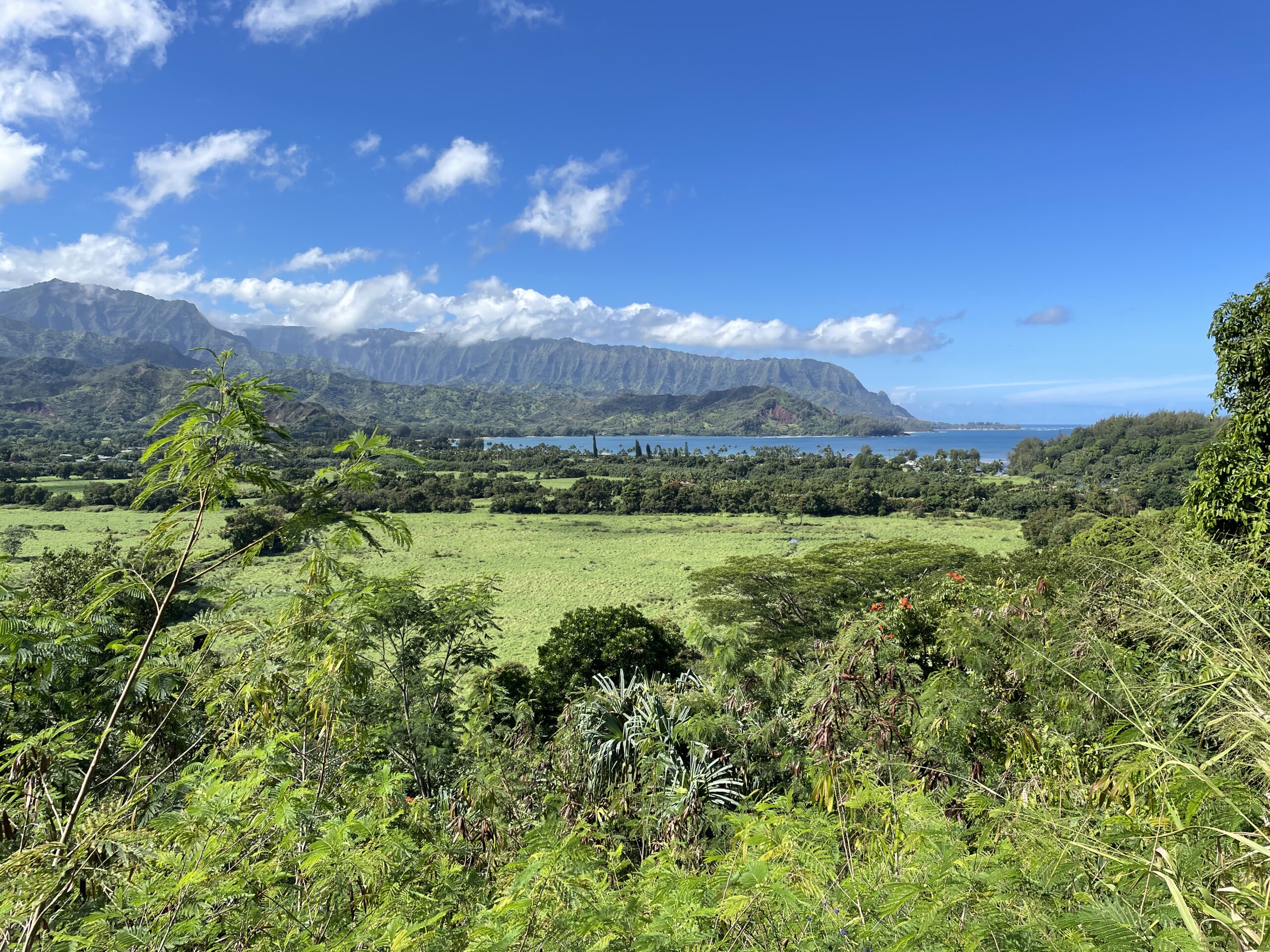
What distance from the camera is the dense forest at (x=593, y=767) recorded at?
159 centimetres

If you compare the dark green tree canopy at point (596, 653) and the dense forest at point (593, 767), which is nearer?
the dense forest at point (593, 767)

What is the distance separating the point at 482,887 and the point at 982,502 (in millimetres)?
58639

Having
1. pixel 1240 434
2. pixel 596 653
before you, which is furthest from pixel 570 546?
pixel 1240 434

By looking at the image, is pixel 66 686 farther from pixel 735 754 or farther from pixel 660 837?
pixel 735 754

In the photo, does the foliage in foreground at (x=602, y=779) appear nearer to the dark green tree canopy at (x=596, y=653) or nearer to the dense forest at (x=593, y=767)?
the dense forest at (x=593, y=767)

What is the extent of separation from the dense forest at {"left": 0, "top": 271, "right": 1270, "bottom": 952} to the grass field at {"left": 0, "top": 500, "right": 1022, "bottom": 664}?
449 inches

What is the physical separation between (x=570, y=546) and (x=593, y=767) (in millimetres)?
33358

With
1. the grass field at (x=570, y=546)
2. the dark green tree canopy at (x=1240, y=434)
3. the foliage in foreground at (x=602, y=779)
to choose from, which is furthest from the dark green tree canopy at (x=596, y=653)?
the dark green tree canopy at (x=1240, y=434)

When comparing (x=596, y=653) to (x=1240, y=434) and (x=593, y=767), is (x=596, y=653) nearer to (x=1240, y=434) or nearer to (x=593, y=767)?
(x=593, y=767)

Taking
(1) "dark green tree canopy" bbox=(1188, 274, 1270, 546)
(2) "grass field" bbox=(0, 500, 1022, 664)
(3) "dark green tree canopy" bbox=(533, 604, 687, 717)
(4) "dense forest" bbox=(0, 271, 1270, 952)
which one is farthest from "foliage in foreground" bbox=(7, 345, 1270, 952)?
(2) "grass field" bbox=(0, 500, 1022, 664)

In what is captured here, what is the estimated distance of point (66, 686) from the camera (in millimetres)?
3314

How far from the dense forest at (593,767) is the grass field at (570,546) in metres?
11.4

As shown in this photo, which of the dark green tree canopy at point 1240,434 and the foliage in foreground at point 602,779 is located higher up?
the dark green tree canopy at point 1240,434

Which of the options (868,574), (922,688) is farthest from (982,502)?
(922,688)
